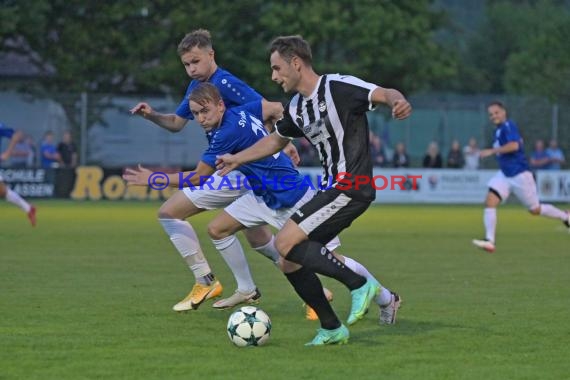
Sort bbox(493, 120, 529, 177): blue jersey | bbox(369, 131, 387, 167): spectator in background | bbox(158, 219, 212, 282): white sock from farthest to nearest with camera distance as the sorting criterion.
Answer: bbox(369, 131, 387, 167): spectator in background < bbox(493, 120, 529, 177): blue jersey < bbox(158, 219, 212, 282): white sock

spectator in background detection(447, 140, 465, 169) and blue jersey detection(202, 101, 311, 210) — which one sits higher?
blue jersey detection(202, 101, 311, 210)

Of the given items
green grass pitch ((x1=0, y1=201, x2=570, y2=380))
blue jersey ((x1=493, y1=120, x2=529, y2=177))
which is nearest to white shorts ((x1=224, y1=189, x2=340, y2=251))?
green grass pitch ((x1=0, y1=201, x2=570, y2=380))

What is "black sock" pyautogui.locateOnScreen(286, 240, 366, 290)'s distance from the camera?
8164 mm

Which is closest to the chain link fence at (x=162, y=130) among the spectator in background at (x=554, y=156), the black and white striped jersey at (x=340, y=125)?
the spectator in background at (x=554, y=156)

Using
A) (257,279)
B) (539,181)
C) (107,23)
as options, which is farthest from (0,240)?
(107,23)

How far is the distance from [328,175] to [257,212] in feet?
5.08

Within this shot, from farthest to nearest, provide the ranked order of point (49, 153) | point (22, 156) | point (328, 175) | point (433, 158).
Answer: point (433, 158) < point (49, 153) < point (22, 156) < point (328, 175)

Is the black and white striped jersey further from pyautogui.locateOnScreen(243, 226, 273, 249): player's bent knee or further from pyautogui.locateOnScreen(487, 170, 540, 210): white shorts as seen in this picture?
pyautogui.locateOnScreen(487, 170, 540, 210): white shorts

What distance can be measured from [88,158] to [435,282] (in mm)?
20755

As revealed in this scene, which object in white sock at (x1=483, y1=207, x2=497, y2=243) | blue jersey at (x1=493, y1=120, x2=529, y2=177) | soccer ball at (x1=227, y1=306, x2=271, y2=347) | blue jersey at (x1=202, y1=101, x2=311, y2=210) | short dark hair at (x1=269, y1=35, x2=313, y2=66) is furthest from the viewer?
blue jersey at (x1=493, y1=120, x2=529, y2=177)

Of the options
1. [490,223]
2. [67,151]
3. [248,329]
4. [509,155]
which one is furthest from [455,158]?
[248,329]

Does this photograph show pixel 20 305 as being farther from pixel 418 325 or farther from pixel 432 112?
pixel 432 112

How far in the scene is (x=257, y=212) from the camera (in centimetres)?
984

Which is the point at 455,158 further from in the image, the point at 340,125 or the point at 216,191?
the point at 340,125
